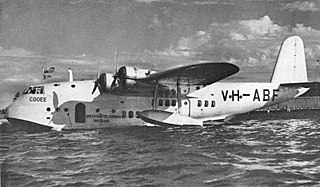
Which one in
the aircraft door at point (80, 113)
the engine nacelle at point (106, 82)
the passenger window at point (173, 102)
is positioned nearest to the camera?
the engine nacelle at point (106, 82)

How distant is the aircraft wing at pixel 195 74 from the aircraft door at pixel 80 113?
51.3 inches

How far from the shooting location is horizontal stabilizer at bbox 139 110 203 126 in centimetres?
590

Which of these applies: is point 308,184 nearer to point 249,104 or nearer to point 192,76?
point 192,76

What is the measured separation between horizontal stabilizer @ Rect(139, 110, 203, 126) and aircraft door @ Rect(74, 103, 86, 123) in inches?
42.5

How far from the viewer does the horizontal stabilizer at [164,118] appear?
5.90m

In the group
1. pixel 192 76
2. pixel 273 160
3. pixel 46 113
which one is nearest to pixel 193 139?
pixel 192 76

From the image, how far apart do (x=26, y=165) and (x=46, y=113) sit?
2.19 meters

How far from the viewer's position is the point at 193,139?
5.12 metres

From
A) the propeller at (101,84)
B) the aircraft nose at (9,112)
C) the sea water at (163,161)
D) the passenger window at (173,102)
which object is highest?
the propeller at (101,84)

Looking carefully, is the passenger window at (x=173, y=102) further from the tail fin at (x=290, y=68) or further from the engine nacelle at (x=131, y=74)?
the tail fin at (x=290, y=68)

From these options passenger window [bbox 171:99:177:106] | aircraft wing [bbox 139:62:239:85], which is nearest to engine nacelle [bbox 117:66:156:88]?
aircraft wing [bbox 139:62:239:85]

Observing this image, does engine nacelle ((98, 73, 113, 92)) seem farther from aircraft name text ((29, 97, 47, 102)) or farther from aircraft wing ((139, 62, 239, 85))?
aircraft name text ((29, 97, 47, 102))

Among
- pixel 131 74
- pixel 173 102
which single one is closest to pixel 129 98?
pixel 131 74

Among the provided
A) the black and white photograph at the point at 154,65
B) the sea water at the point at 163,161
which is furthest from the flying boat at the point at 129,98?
the sea water at the point at 163,161
